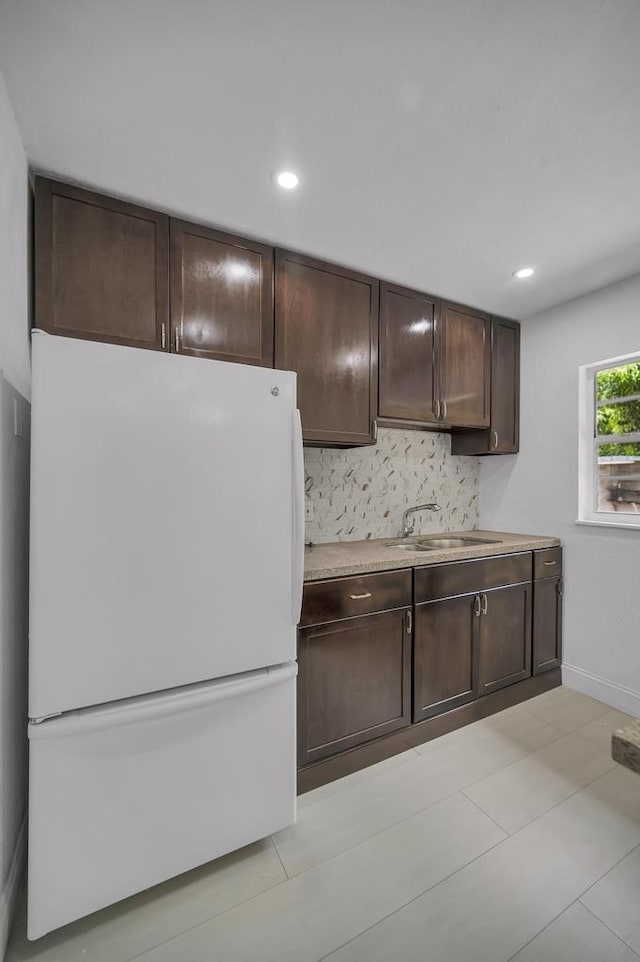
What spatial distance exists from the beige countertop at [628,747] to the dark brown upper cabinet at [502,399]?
84.5 inches

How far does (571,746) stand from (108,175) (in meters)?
3.17

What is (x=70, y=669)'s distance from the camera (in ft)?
3.65

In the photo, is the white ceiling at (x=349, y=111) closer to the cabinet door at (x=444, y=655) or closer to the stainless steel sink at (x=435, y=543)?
the stainless steel sink at (x=435, y=543)

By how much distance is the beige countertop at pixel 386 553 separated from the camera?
1823 millimetres

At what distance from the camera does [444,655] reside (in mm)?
2133

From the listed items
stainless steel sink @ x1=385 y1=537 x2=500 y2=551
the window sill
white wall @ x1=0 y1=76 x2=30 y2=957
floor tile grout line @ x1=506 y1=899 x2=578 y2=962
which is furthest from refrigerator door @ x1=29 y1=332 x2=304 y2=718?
the window sill

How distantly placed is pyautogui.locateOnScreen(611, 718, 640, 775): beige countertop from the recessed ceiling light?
1.88 meters

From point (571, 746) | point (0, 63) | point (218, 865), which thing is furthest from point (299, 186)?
point (571, 746)

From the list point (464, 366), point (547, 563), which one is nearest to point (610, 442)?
point (547, 563)

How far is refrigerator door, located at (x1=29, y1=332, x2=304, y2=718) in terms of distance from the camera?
1095 mm

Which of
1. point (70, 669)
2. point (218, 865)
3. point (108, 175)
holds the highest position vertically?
point (108, 175)

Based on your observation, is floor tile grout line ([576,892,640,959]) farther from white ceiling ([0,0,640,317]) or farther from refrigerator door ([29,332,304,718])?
white ceiling ([0,0,640,317])

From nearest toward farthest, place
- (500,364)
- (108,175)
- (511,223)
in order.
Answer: (108,175) → (511,223) → (500,364)

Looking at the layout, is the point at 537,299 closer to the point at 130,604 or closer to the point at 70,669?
the point at 130,604
